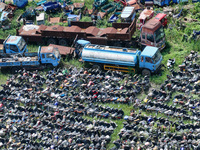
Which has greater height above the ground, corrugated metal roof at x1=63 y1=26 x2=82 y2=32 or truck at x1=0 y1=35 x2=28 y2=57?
corrugated metal roof at x1=63 y1=26 x2=82 y2=32

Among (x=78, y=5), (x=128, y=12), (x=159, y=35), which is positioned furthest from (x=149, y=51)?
(x=78, y=5)

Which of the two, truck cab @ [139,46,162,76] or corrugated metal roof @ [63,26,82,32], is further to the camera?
Result: corrugated metal roof @ [63,26,82,32]

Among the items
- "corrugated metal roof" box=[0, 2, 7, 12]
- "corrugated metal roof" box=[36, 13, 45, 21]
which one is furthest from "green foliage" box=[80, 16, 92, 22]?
"corrugated metal roof" box=[0, 2, 7, 12]

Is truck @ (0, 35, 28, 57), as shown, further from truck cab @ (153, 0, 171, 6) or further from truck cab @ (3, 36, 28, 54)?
truck cab @ (153, 0, 171, 6)

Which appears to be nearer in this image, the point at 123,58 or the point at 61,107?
the point at 61,107

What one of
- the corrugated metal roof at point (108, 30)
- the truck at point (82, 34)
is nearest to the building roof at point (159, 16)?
the truck at point (82, 34)

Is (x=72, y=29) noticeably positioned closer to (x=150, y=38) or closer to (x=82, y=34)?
(x=82, y=34)

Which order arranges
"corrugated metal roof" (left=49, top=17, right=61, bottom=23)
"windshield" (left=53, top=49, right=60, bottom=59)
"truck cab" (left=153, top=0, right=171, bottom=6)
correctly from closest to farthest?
1. "windshield" (left=53, top=49, right=60, bottom=59)
2. "corrugated metal roof" (left=49, top=17, right=61, bottom=23)
3. "truck cab" (left=153, top=0, right=171, bottom=6)

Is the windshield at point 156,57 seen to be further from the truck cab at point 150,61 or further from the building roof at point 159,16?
the building roof at point 159,16

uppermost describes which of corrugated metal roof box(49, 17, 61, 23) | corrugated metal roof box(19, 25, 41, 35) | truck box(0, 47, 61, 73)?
corrugated metal roof box(49, 17, 61, 23)
